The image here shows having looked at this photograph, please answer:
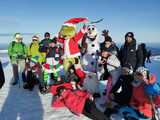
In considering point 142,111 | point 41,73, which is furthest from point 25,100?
point 142,111

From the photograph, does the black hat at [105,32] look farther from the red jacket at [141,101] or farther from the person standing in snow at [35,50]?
the red jacket at [141,101]

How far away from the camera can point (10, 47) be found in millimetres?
11766

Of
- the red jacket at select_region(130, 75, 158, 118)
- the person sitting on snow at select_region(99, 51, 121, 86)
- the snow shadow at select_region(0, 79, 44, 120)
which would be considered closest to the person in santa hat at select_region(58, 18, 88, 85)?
the person sitting on snow at select_region(99, 51, 121, 86)

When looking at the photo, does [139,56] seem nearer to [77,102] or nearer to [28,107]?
[28,107]

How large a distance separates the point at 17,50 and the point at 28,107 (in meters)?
3.42

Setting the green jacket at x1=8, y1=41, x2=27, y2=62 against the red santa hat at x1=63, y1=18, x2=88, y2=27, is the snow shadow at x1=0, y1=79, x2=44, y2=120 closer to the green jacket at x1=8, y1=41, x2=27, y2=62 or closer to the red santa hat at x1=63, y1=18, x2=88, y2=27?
the green jacket at x1=8, y1=41, x2=27, y2=62

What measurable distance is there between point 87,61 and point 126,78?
2.96 meters

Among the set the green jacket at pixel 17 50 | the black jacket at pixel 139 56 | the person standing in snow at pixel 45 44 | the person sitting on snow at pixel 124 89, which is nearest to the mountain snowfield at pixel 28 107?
the person sitting on snow at pixel 124 89

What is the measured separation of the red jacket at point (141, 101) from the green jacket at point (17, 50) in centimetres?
588

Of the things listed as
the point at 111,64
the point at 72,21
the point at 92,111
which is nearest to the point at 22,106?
the point at 111,64

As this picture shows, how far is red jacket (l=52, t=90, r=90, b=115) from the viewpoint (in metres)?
5.25

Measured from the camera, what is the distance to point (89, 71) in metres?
9.82

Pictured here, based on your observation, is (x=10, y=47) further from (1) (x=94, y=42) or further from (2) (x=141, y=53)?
(2) (x=141, y=53)

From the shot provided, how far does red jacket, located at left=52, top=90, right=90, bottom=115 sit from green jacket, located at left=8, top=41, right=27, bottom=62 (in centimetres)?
655
